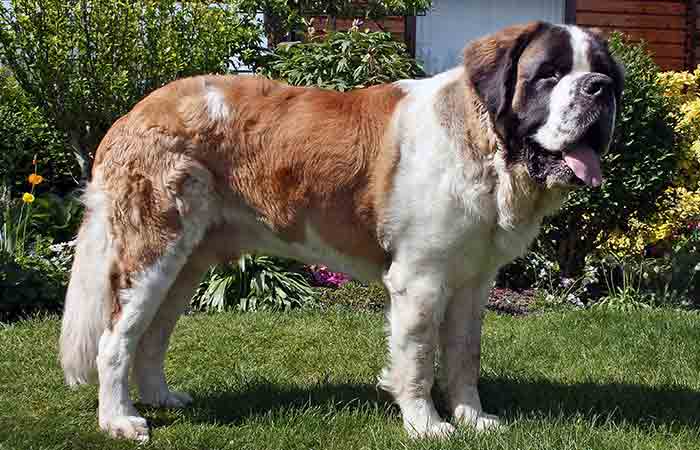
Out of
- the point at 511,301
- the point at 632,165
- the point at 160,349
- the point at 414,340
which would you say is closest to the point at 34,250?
the point at 160,349

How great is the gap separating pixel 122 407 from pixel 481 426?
4.72 ft

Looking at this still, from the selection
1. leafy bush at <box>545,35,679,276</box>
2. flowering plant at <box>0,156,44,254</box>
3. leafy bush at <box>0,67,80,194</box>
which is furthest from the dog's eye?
leafy bush at <box>0,67,80,194</box>

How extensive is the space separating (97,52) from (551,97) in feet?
14.1

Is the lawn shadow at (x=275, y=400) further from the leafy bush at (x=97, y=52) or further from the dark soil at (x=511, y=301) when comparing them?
the leafy bush at (x=97, y=52)

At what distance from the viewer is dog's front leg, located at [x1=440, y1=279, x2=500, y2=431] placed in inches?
139

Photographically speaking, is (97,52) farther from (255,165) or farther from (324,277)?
(255,165)

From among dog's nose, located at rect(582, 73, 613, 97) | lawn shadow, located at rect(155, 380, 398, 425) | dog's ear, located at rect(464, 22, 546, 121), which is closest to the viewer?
dog's nose, located at rect(582, 73, 613, 97)

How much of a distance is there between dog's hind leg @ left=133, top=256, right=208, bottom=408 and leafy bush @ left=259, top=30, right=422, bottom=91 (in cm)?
285

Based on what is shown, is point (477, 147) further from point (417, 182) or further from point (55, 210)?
point (55, 210)

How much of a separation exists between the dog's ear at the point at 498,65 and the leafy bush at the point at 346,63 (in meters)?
3.12

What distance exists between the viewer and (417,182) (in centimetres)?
323

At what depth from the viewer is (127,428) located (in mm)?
3324

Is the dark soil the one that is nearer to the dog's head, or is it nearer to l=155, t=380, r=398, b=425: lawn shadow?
l=155, t=380, r=398, b=425: lawn shadow

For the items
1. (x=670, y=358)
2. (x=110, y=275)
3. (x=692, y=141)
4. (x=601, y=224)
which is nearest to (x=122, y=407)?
(x=110, y=275)
